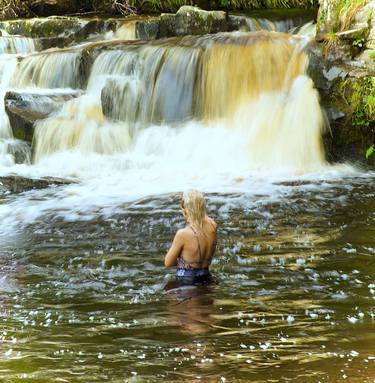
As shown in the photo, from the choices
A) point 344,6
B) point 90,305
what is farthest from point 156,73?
point 90,305

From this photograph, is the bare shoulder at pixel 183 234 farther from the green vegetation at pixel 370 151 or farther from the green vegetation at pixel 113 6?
the green vegetation at pixel 113 6

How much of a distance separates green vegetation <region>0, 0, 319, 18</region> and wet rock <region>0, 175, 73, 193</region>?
33.4 feet

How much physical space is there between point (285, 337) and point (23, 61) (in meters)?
12.5

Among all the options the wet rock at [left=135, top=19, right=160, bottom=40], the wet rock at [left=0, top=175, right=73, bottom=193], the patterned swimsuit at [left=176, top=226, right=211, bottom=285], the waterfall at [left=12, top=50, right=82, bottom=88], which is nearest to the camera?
the patterned swimsuit at [left=176, top=226, right=211, bottom=285]

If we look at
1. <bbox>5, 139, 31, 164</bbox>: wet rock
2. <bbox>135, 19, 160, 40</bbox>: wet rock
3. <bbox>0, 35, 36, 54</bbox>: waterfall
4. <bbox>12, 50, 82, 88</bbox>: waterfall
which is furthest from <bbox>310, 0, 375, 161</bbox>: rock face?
<bbox>0, 35, 36, 54</bbox>: waterfall

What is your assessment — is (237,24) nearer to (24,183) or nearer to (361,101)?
(361,101)

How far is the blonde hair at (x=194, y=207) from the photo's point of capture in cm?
636

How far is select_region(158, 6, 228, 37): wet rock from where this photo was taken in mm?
17109

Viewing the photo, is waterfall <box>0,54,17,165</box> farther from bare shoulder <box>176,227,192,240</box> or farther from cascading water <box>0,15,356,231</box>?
bare shoulder <box>176,227,192,240</box>

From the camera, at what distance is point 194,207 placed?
6.39m

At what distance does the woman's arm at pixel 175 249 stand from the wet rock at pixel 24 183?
5525 millimetres

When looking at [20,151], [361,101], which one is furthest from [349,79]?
[20,151]

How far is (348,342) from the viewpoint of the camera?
16.0 ft

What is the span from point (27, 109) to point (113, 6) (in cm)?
786
